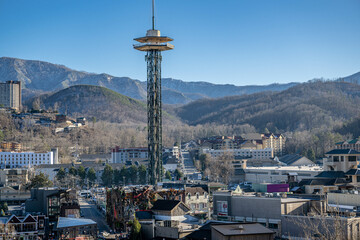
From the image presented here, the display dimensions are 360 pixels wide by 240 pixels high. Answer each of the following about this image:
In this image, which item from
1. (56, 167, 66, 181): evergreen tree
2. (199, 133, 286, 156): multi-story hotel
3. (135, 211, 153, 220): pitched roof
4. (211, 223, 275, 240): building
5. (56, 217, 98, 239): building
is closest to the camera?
(211, 223, 275, 240): building

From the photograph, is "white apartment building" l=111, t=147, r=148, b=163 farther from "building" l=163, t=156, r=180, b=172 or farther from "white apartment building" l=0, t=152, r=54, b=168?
"white apartment building" l=0, t=152, r=54, b=168

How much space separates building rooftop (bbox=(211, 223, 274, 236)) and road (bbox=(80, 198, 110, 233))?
46.4 ft

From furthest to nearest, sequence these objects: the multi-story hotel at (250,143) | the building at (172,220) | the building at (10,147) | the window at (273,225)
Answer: the multi-story hotel at (250,143), the building at (10,147), the window at (273,225), the building at (172,220)

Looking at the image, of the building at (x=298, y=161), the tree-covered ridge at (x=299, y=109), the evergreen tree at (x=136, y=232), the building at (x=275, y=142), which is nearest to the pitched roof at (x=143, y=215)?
the evergreen tree at (x=136, y=232)

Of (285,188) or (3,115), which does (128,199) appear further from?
(3,115)

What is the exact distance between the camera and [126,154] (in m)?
93.3

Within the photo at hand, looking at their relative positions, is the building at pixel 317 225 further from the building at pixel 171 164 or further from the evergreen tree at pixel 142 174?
the building at pixel 171 164

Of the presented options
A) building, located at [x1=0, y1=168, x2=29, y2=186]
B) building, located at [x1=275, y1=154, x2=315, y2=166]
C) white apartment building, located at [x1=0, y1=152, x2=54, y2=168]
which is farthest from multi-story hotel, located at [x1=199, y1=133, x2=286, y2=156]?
building, located at [x1=0, y1=168, x2=29, y2=186]

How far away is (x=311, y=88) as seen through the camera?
188 m

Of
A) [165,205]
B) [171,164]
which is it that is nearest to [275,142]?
[171,164]

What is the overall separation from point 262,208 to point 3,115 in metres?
89.4

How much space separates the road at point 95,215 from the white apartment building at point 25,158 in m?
30.5

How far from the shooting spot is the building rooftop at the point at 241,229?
2208 centimetres

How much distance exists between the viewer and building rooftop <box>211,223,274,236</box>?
22078 mm
